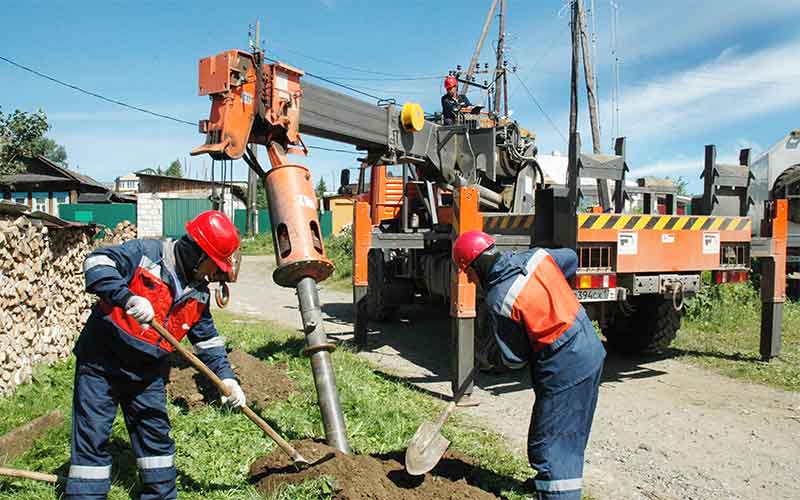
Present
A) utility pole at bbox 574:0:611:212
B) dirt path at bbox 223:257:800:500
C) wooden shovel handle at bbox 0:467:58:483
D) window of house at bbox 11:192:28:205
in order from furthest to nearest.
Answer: window of house at bbox 11:192:28:205, utility pole at bbox 574:0:611:212, dirt path at bbox 223:257:800:500, wooden shovel handle at bbox 0:467:58:483

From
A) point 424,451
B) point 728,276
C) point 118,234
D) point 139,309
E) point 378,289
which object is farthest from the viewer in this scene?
point 378,289

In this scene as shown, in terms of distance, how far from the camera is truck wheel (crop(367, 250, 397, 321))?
30.8 feet

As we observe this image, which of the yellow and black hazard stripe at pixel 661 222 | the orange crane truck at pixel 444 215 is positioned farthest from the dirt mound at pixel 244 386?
the yellow and black hazard stripe at pixel 661 222

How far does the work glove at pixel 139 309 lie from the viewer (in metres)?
3.20

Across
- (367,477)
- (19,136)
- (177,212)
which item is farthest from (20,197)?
(367,477)

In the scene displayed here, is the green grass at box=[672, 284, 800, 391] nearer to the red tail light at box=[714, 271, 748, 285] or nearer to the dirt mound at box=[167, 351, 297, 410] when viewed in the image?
the red tail light at box=[714, 271, 748, 285]

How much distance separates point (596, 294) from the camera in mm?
6012

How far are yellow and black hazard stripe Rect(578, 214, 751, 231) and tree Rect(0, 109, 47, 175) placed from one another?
9.07 m

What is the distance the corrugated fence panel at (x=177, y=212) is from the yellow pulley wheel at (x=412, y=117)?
1055 inches

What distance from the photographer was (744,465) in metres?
4.63

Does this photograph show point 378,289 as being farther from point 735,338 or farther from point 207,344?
point 207,344

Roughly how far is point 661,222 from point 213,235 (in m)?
4.65

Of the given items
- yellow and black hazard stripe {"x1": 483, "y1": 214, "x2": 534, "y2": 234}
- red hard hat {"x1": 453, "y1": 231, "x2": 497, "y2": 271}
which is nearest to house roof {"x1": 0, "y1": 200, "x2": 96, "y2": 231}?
red hard hat {"x1": 453, "y1": 231, "x2": 497, "y2": 271}

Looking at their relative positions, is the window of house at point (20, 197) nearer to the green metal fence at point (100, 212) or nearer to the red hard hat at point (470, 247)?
the green metal fence at point (100, 212)
